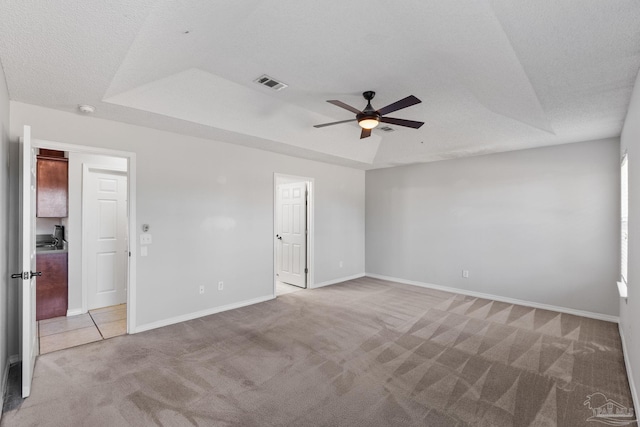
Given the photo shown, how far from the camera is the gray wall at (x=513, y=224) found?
4273 mm

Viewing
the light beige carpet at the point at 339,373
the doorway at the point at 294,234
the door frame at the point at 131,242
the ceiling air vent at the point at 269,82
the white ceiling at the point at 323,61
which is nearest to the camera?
the white ceiling at the point at 323,61

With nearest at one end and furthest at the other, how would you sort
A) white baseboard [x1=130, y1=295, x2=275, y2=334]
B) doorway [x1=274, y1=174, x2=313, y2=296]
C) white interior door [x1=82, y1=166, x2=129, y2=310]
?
white baseboard [x1=130, y1=295, x2=275, y2=334], white interior door [x1=82, y1=166, x2=129, y2=310], doorway [x1=274, y1=174, x2=313, y2=296]

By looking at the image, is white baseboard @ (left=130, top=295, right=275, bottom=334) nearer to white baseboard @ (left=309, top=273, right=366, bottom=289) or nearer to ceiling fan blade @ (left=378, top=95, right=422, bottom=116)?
white baseboard @ (left=309, top=273, right=366, bottom=289)

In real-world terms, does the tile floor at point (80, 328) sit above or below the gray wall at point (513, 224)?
below

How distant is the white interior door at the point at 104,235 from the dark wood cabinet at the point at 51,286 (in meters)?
0.25

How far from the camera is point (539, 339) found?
3543 mm

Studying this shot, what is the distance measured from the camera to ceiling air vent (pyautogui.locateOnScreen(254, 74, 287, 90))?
3260 millimetres

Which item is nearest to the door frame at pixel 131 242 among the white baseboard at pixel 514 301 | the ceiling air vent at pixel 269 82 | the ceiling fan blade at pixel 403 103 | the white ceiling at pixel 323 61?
the white ceiling at pixel 323 61

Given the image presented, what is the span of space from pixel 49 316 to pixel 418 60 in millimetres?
5510

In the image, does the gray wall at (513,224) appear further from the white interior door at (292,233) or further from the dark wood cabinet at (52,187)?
the dark wood cabinet at (52,187)

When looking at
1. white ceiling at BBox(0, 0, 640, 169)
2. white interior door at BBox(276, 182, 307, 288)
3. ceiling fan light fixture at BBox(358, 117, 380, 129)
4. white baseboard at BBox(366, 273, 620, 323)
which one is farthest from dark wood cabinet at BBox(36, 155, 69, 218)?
white baseboard at BBox(366, 273, 620, 323)

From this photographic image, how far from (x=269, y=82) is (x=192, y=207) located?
6.47ft

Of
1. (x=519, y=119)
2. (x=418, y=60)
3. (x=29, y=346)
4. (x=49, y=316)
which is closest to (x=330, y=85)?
(x=418, y=60)

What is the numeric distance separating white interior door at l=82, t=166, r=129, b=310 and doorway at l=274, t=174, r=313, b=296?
2.46 meters
